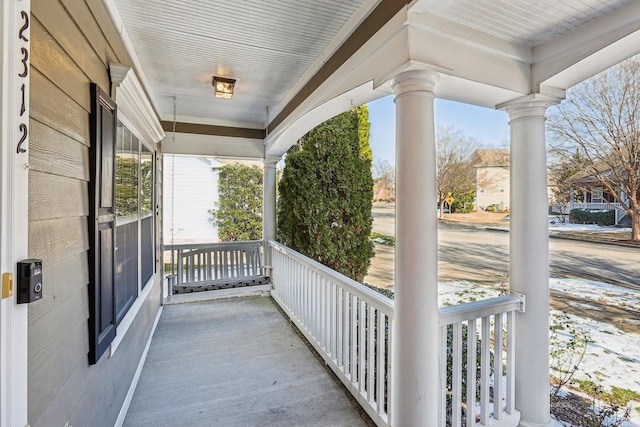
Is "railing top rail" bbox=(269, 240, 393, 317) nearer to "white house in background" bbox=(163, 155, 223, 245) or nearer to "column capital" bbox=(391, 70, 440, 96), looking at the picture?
"column capital" bbox=(391, 70, 440, 96)

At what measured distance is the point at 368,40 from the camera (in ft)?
6.19

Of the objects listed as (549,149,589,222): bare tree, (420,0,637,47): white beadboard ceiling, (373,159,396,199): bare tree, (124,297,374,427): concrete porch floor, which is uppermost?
(420,0,637,47): white beadboard ceiling

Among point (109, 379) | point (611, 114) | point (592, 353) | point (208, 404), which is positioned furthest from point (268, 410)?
point (611, 114)

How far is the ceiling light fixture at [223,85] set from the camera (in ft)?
10.3

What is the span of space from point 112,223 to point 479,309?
2332 millimetres

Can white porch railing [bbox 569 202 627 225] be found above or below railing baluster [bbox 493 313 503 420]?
above

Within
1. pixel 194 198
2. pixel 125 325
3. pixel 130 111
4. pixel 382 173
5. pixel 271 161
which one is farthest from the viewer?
pixel 194 198

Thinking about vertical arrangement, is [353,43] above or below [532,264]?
above

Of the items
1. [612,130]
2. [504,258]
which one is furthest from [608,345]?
[612,130]

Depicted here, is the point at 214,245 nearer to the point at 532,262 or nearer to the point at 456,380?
the point at 456,380

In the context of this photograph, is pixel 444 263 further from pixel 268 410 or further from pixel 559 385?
pixel 268 410

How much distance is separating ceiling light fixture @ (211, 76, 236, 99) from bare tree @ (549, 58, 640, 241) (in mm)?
2910

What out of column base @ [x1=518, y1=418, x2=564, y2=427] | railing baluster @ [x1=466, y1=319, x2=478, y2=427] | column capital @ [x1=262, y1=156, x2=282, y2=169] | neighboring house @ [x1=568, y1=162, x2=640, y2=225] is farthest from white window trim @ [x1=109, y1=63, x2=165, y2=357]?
neighboring house @ [x1=568, y1=162, x2=640, y2=225]

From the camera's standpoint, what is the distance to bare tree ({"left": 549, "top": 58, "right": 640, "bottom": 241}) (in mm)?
1833
